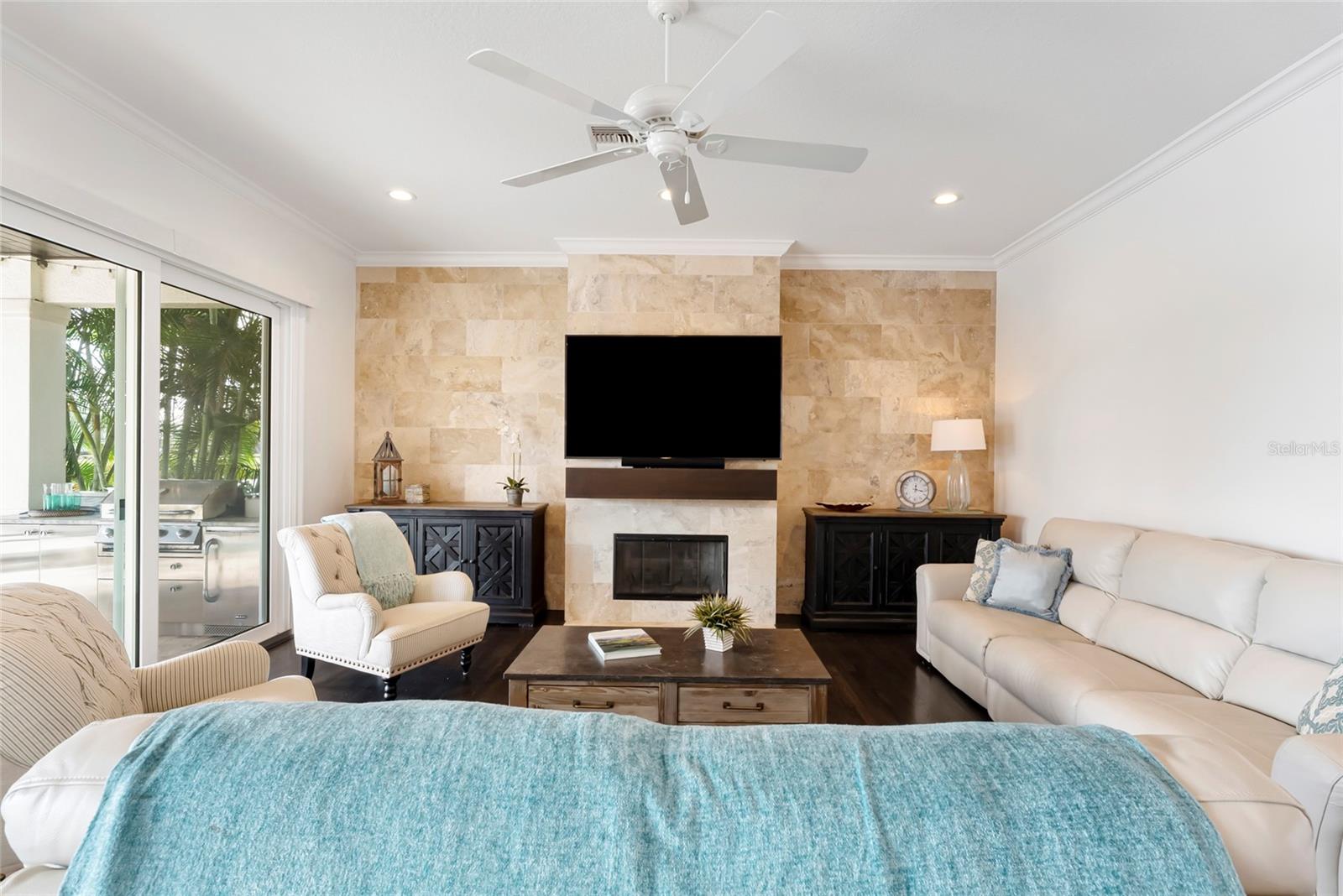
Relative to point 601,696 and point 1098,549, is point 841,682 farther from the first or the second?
point 601,696

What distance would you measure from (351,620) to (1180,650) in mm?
3377

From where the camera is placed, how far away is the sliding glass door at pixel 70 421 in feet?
7.61

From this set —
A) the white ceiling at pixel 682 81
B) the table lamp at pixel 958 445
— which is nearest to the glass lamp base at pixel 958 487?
the table lamp at pixel 958 445

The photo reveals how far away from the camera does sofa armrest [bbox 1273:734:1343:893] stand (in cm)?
80

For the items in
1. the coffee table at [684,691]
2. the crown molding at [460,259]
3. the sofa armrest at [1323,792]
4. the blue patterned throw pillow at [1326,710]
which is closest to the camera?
the sofa armrest at [1323,792]

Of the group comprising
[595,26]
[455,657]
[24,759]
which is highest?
[595,26]

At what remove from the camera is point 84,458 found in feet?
8.56

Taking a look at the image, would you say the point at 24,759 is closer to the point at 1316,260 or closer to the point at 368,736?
the point at 368,736

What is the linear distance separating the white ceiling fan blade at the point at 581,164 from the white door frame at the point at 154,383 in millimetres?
1761

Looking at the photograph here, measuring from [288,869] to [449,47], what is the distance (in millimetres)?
2457

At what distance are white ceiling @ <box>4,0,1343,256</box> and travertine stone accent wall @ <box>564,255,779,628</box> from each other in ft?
2.37

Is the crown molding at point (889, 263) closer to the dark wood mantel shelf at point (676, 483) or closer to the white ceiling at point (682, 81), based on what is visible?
the white ceiling at point (682, 81)

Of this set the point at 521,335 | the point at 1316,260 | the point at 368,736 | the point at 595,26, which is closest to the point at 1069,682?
the point at 1316,260

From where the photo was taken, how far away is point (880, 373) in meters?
4.69
